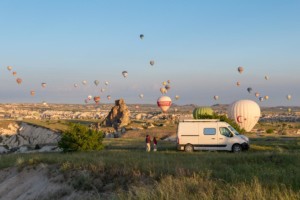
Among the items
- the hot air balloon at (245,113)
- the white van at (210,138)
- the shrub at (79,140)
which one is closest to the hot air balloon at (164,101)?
the hot air balloon at (245,113)

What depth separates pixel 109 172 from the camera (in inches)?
735

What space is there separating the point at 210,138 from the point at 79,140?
10.6 metres

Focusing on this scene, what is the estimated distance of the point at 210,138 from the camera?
3147 centimetres

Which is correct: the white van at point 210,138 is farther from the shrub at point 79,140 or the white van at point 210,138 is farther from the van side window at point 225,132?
the shrub at point 79,140

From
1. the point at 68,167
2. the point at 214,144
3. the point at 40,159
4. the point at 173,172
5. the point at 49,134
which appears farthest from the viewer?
the point at 49,134

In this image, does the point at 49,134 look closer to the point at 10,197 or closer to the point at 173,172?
the point at 10,197

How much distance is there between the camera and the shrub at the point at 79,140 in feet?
106

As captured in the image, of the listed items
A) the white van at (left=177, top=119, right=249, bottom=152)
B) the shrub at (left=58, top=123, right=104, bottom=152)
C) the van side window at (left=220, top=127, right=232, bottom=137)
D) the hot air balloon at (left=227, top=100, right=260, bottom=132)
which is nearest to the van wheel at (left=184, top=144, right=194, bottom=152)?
the white van at (left=177, top=119, right=249, bottom=152)

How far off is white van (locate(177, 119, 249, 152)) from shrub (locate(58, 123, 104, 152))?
7119mm

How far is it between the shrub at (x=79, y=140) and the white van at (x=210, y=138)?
23.4 feet

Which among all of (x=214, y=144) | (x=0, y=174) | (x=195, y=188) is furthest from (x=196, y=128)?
(x=195, y=188)

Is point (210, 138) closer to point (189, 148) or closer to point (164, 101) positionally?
point (189, 148)

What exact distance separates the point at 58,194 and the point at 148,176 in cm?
506

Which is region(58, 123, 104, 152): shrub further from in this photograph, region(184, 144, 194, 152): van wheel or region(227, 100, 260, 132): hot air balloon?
region(227, 100, 260, 132): hot air balloon
